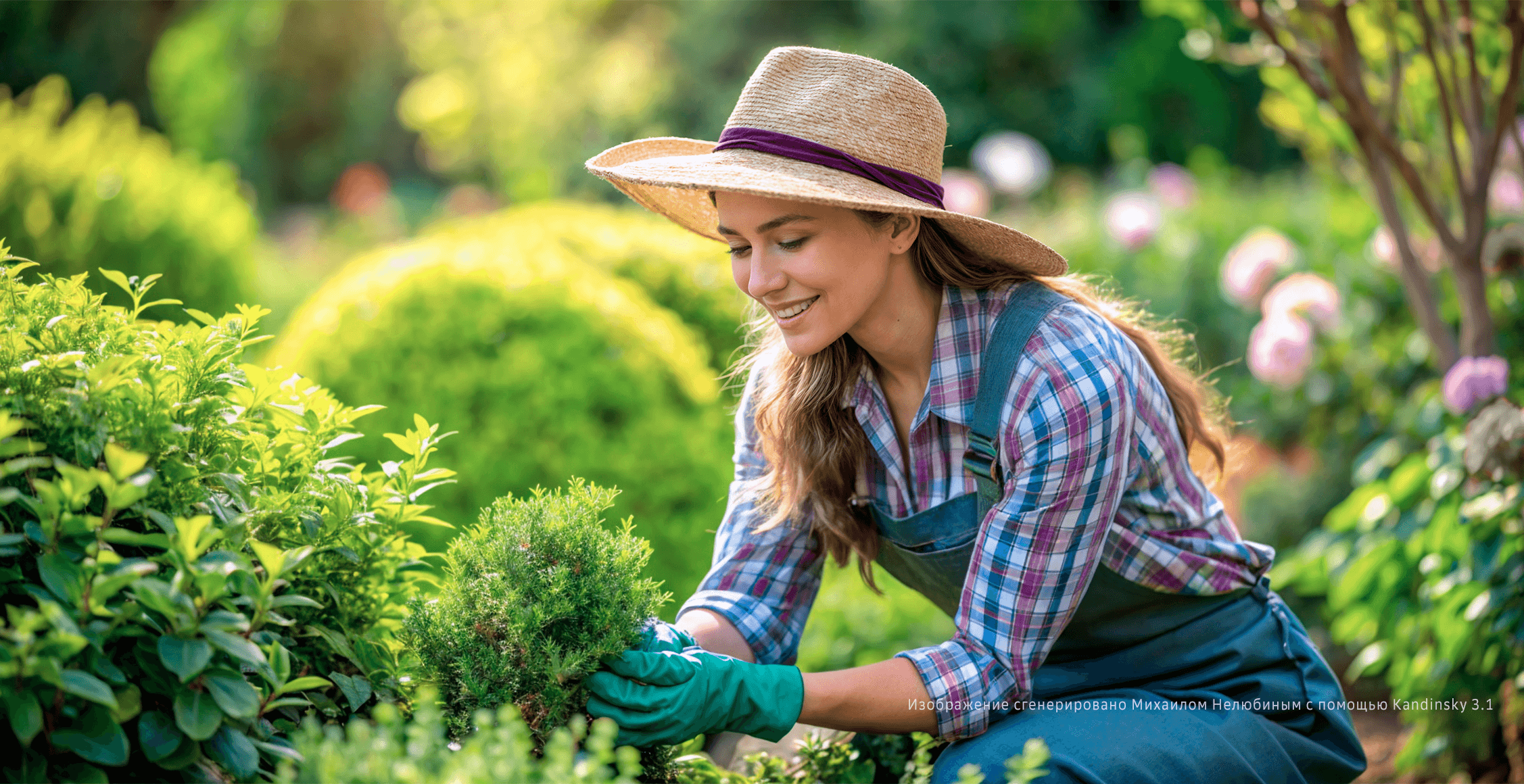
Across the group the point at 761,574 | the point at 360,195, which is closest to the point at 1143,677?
the point at 761,574

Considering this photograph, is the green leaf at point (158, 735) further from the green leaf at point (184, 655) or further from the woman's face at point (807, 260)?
the woman's face at point (807, 260)

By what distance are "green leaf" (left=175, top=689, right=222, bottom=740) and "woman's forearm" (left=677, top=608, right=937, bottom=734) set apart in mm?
799

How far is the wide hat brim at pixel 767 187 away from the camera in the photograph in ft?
5.12

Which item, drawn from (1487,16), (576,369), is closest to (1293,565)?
(1487,16)

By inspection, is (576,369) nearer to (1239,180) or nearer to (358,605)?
(358,605)

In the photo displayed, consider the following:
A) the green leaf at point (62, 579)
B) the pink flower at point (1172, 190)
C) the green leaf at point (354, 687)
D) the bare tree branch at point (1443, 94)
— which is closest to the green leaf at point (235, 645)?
the green leaf at point (62, 579)

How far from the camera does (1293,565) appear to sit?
3066mm

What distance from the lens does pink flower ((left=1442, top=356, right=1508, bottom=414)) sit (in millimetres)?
2707

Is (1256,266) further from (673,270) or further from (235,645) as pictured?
(235,645)

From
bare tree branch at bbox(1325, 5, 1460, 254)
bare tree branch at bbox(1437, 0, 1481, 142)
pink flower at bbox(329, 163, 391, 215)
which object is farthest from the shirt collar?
pink flower at bbox(329, 163, 391, 215)

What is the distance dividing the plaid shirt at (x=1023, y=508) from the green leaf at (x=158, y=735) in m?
0.94

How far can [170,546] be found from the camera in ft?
3.72

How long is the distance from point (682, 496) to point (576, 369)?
0.49m

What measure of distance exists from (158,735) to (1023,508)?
1186 millimetres
